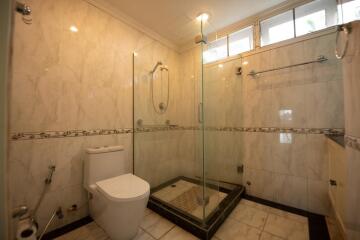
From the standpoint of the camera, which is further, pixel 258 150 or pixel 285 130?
pixel 258 150

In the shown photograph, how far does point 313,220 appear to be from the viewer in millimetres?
1569

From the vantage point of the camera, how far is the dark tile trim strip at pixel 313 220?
4.51 ft

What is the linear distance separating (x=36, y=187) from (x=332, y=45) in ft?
10.4

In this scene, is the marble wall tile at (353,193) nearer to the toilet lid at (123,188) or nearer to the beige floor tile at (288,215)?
the beige floor tile at (288,215)

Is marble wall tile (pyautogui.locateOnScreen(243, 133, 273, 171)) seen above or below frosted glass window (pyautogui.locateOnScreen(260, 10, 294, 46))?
below

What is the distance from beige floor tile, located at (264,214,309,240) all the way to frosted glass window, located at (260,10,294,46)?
6.80 feet

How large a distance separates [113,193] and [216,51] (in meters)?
2.04

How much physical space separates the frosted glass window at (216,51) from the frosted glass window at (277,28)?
507 mm

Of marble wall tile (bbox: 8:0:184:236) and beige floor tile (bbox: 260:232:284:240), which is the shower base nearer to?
beige floor tile (bbox: 260:232:284:240)

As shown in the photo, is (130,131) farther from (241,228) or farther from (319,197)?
(319,197)

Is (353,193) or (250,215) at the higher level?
(353,193)

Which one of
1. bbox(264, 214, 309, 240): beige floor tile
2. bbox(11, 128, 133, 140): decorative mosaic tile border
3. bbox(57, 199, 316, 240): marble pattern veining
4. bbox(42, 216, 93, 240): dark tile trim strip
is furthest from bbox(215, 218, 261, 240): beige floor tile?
bbox(11, 128, 133, 140): decorative mosaic tile border

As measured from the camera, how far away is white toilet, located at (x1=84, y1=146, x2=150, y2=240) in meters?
1.21

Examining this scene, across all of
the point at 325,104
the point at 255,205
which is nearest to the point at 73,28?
the point at 325,104
